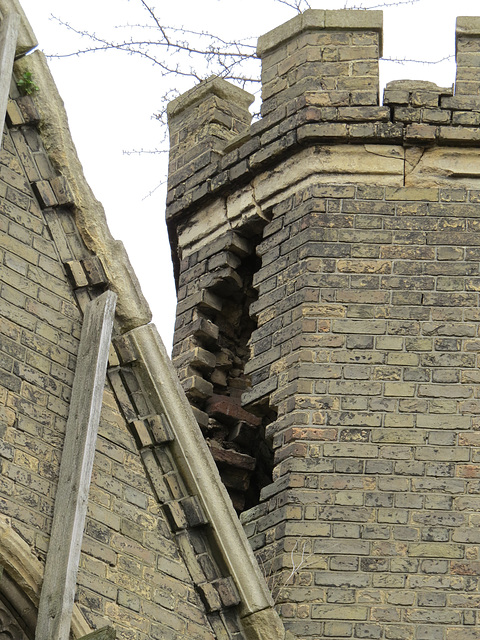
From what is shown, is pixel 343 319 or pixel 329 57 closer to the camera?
pixel 343 319

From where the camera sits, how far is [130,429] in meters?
8.30

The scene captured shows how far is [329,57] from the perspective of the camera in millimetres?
10602

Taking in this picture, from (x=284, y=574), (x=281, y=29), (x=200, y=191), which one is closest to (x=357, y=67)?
(x=281, y=29)

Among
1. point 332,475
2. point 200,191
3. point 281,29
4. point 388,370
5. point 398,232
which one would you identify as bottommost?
point 332,475

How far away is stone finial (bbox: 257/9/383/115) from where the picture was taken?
34.4ft

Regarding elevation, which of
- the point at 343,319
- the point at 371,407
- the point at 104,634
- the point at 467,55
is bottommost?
the point at 104,634

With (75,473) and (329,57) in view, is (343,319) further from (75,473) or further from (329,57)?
(75,473)

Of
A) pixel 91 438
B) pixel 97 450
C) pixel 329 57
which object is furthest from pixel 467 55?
pixel 91 438

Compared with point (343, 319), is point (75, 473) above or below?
below

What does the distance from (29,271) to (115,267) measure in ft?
1.76

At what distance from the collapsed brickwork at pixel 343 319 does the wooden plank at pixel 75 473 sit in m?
1.81

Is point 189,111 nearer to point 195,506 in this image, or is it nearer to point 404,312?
point 404,312

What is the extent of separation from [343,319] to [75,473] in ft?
8.90

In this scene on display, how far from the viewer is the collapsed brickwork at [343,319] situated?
29.9 feet
